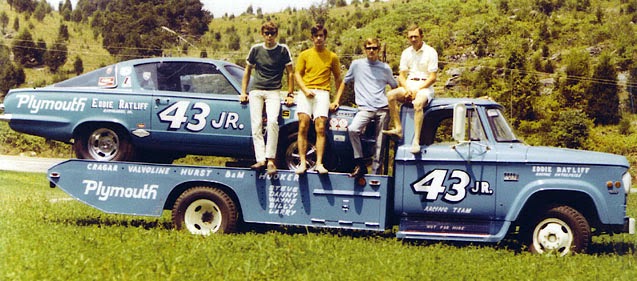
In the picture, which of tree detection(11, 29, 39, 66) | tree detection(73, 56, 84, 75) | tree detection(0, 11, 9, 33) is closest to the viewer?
tree detection(73, 56, 84, 75)

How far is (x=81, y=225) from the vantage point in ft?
34.2

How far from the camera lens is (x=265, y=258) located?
25.6 ft

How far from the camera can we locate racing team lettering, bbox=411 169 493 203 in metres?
9.03

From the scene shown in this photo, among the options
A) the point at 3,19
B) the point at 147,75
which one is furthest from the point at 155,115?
the point at 3,19

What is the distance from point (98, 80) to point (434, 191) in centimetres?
484

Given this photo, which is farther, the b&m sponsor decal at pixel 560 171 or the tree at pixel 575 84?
the tree at pixel 575 84

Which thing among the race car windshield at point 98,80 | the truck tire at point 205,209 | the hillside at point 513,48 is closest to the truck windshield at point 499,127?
the truck tire at point 205,209

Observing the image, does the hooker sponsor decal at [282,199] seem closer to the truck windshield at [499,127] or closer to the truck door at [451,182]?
the truck door at [451,182]

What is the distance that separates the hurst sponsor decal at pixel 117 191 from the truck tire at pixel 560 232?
4920 millimetres

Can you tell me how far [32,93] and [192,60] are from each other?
2.23 m

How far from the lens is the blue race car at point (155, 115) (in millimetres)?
9648

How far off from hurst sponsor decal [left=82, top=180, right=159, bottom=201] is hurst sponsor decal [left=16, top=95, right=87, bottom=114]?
103cm

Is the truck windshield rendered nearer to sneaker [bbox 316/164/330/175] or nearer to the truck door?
the truck door

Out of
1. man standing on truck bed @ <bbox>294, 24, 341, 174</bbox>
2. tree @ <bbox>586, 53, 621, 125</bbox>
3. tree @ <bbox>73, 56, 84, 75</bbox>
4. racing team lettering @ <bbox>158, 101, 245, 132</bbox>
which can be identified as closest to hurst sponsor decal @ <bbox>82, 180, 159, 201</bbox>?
racing team lettering @ <bbox>158, 101, 245, 132</bbox>
